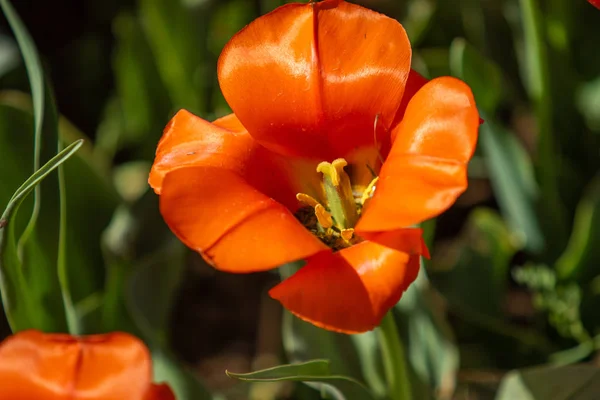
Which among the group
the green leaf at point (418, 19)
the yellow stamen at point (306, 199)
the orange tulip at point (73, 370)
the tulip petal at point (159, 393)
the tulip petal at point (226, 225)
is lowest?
the green leaf at point (418, 19)

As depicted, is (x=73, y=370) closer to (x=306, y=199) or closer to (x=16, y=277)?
(x=16, y=277)

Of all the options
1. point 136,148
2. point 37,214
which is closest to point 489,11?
point 136,148

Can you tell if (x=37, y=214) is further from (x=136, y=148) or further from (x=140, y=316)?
(x=136, y=148)

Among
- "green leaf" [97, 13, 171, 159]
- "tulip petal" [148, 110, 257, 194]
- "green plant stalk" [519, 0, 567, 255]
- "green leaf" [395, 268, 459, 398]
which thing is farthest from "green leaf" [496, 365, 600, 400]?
"green leaf" [97, 13, 171, 159]

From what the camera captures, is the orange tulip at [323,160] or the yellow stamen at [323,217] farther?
the yellow stamen at [323,217]

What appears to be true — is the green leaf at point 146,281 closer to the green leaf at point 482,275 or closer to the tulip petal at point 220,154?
the tulip petal at point 220,154

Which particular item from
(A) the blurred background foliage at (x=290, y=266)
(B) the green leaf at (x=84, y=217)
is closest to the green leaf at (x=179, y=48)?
(A) the blurred background foliage at (x=290, y=266)

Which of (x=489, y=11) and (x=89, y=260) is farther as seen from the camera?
(x=489, y=11)
